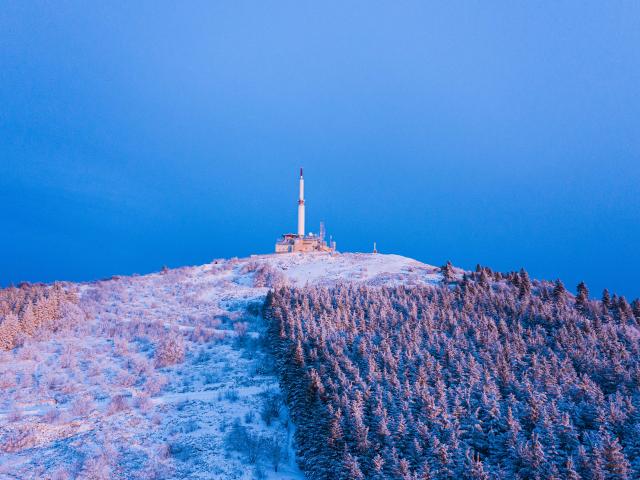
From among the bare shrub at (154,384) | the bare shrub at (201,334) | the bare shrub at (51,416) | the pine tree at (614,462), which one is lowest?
the pine tree at (614,462)

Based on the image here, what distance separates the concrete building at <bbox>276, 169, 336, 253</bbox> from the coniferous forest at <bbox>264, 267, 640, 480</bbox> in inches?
1750

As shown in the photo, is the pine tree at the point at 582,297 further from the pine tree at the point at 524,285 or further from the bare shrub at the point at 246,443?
the bare shrub at the point at 246,443

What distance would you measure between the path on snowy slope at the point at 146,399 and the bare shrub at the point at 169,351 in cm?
39

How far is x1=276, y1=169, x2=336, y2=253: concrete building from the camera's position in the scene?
76688 millimetres

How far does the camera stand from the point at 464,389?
1741 cm

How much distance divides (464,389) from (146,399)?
16.5 m

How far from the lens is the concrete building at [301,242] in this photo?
76688 millimetres

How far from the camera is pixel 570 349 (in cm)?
2253

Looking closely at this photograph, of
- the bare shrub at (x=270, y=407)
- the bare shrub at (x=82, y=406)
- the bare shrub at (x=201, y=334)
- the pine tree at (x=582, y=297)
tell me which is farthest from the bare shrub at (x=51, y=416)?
the pine tree at (x=582, y=297)

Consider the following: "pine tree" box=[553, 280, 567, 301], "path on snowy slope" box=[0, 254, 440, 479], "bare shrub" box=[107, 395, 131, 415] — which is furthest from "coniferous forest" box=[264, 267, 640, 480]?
"bare shrub" box=[107, 395, 131, 415]

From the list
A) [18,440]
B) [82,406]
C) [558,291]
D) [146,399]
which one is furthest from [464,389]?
[558,291]

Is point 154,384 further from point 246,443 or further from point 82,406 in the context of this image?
point 246,443

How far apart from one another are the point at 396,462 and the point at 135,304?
36.9 metres

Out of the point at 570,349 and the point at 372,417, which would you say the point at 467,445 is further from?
the point at 570,349
